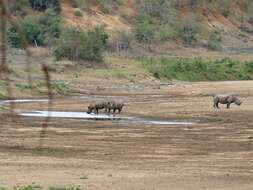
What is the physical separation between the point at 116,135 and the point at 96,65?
3635 centimetres

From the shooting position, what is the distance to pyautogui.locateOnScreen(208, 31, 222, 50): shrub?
89688 millimetres

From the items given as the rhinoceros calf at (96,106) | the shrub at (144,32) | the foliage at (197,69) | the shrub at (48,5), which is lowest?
the rhinoceros calf at (96,106)

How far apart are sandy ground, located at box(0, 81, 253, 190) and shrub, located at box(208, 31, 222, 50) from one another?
47686 millimetres

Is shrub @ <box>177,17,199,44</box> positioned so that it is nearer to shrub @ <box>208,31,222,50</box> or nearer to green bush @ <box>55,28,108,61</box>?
shrub @ <box>208,31,222,50</box>

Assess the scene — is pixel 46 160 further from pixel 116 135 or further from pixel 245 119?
pixel 245 119

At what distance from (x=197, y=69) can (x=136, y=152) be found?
48.3m

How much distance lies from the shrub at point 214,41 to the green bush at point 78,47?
24.0m

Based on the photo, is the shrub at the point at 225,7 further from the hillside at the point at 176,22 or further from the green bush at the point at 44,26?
the green bush at the point at 44,26

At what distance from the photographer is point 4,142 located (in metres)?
26.0

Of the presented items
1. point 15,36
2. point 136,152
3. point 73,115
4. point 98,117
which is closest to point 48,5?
point 73,115

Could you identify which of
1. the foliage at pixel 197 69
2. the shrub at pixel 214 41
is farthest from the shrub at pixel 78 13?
the shrub at pixel 214 41

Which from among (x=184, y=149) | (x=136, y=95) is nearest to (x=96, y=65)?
(x=136, y=95)

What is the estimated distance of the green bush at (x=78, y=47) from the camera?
6512 cm

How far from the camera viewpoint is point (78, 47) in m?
66.1
